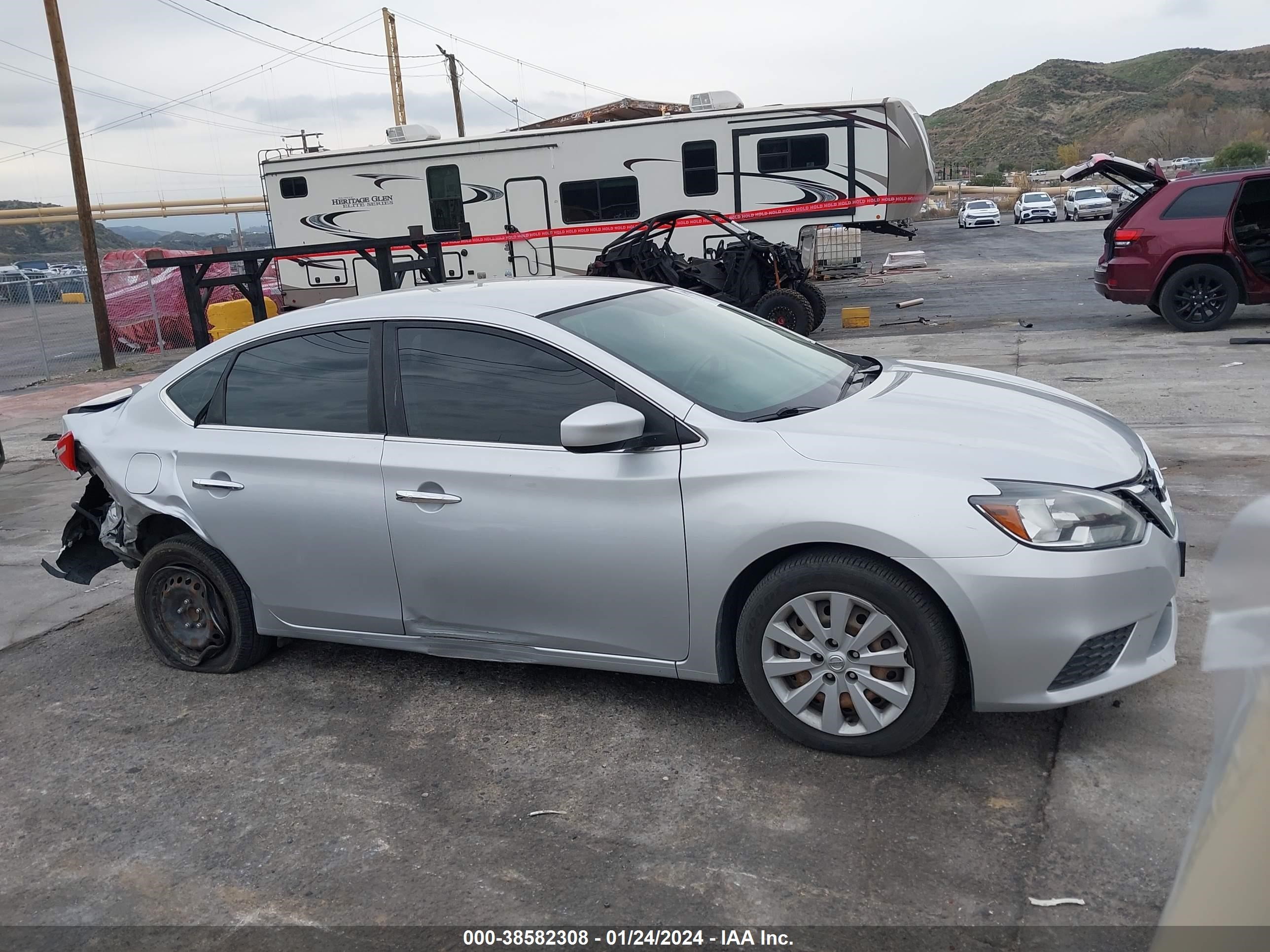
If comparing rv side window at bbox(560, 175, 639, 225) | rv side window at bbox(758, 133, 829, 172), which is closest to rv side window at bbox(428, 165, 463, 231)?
rv side window at bbox(560, 175, 639, 225)

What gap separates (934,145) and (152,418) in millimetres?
126918

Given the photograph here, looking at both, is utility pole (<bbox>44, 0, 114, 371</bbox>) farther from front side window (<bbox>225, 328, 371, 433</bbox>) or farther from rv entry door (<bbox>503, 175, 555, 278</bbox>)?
front side window (<bbox>225, 328, 371, 433</bbox>)

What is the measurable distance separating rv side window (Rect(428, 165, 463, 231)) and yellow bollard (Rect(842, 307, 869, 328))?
6964 mm

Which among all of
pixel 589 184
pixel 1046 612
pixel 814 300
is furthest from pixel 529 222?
pixel 1046 612

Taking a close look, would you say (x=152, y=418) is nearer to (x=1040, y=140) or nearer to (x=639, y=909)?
(x=639, y=909)

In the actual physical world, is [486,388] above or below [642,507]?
above

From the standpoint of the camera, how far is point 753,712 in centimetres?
397

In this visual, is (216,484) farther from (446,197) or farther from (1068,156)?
(1068,156)

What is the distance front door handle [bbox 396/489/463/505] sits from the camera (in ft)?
13.0

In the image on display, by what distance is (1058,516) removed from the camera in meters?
3.27

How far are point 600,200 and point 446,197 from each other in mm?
2839

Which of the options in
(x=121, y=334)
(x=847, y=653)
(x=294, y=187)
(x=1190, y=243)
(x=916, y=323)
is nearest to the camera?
(x=847, y=653)

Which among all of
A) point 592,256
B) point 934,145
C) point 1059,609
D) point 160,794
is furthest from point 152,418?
point 934,145

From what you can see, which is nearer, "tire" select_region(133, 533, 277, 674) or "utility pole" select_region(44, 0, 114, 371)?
"tire" select_region(133, 533, 277, 674)
